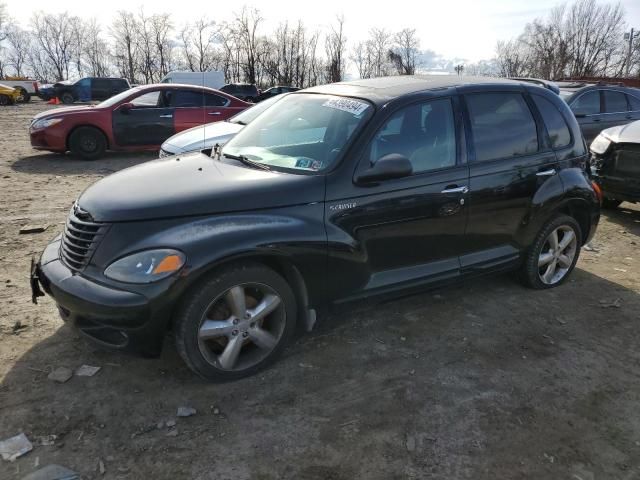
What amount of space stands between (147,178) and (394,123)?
169 cm

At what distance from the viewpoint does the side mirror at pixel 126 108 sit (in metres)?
10.5

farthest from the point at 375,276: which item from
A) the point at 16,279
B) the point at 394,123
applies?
the point at 16,279

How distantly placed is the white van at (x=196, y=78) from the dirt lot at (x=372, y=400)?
81.1ft

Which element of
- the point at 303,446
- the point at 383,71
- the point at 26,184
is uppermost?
the point at 383,71

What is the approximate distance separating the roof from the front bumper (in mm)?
2019

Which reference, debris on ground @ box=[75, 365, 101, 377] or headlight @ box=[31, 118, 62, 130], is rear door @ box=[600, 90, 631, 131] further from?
headlight @ box=[31, 118, 62, 130]

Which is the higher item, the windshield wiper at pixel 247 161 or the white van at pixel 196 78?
the white van at pixel 196 78

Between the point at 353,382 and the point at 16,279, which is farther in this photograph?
the point at 16,279

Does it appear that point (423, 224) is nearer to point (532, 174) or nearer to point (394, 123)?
point (394, 123)

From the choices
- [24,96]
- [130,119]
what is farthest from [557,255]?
[24,96]

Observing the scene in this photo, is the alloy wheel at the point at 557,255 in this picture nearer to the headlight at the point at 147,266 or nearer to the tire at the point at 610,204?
the headlight at the point at 147,266

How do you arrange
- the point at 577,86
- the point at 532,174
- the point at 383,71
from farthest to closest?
the point at 383,71
the point at 577,86
the point at 532,174

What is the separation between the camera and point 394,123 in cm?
344

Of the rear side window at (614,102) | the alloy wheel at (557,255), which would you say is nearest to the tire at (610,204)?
the rear side window at (614,102)
